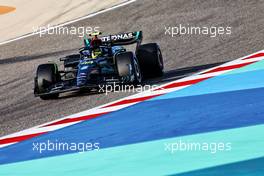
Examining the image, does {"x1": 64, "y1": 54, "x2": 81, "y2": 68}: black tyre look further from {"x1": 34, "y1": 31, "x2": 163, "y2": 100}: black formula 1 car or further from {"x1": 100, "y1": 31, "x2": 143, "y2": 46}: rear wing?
{"x1": 100, "y1": 31, "x2": 143, "y2": 46}: rear wing

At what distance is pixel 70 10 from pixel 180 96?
39.3ft

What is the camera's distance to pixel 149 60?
48.0ft

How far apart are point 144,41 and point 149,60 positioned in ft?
16.2

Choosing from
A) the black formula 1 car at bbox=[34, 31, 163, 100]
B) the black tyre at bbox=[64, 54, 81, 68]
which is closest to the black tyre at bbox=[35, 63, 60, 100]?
the black formula 1 car at bbox=[34, 31, 163, 100]

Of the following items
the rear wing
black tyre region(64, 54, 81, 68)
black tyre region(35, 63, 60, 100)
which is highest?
the rear wing

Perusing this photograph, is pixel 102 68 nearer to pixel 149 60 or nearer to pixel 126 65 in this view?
pixel 126 65

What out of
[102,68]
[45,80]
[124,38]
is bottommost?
[45,80]

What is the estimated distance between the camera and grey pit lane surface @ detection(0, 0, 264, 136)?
42.6 ft

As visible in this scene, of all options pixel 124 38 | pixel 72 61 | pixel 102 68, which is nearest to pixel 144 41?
pixel 124 38

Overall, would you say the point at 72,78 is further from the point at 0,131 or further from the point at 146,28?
the point at 146,28

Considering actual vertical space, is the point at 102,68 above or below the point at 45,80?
above

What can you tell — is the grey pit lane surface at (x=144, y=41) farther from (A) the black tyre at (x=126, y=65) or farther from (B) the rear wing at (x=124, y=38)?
(B) the rear wing at (x=124, y=38)

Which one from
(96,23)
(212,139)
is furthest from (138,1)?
(212,139)

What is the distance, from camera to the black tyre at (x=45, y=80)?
13.7 metres
